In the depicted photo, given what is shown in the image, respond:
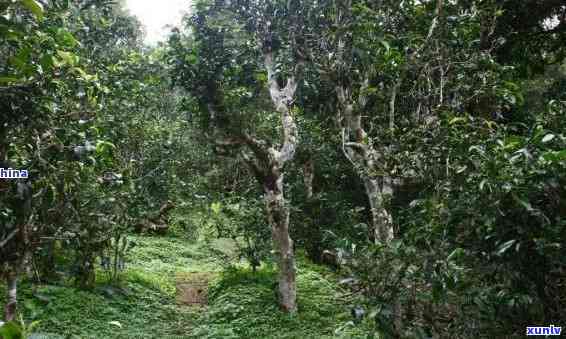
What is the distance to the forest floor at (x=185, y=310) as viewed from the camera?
6.39m

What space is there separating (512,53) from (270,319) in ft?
21.1

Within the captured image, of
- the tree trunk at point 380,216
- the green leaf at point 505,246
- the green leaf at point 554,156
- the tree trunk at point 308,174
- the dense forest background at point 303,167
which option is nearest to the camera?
the green leaf at point 554,156

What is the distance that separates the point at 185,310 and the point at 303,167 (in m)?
4.33

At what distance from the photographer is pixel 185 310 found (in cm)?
805

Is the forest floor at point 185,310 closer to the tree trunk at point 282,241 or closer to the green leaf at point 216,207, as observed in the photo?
the tree trunk at point 282,241

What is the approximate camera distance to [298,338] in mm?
6578

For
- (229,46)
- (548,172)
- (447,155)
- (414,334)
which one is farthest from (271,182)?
(548,172)

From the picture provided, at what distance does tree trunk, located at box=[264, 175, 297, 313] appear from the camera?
719 cm

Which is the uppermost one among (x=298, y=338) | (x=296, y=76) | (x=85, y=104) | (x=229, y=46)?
(x=229, y=46)

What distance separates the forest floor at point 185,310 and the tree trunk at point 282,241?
0.25m

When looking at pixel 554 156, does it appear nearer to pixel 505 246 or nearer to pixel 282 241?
pixel 505 246

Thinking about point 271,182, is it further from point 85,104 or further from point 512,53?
point 512,53

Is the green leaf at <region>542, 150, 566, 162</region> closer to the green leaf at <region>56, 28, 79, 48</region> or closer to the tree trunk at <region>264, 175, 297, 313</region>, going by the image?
the green leaf at <region>56, 28, 79, 48</region>

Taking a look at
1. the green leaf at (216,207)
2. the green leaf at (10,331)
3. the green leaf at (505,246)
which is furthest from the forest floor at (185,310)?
the green leaf at (10,331)
